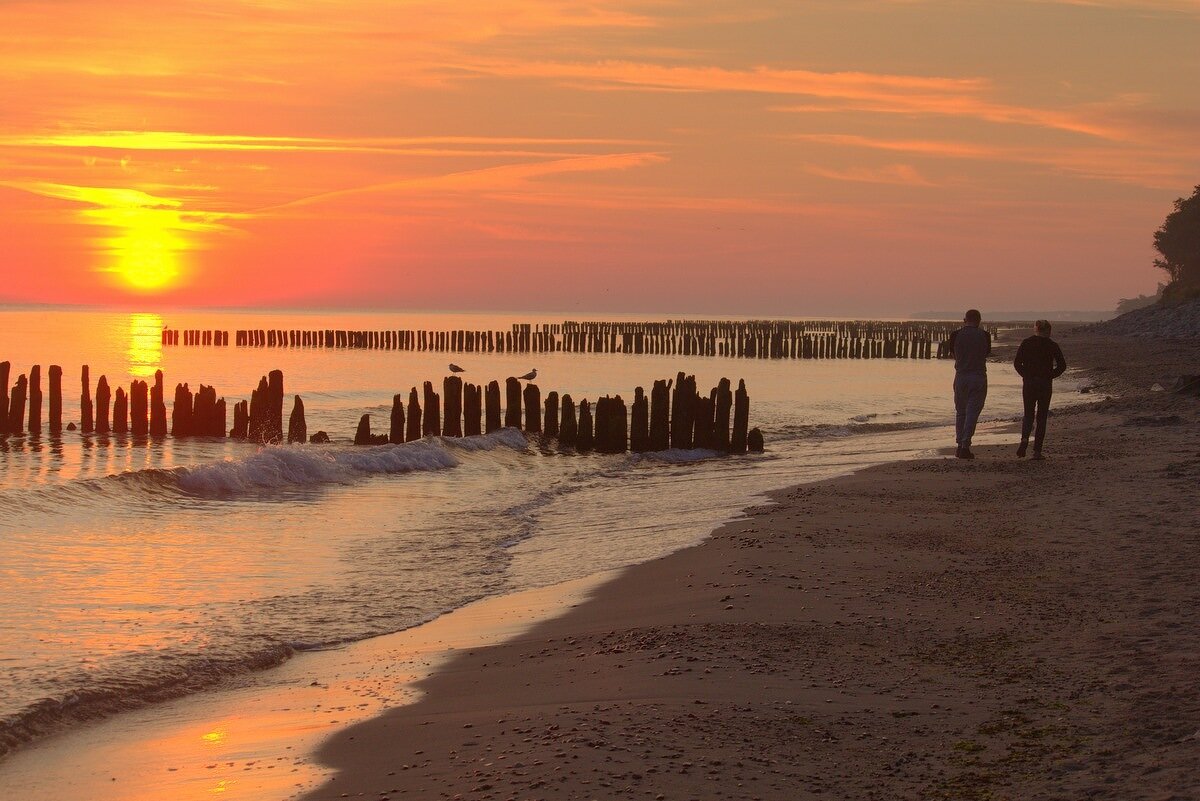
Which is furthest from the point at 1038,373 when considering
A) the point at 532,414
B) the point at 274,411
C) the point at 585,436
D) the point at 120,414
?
the point at 120,414

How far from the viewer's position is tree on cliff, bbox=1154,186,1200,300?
85.7 metres

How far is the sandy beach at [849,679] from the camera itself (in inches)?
163

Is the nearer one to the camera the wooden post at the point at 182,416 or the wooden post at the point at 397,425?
the wooden post at the point at 397,425

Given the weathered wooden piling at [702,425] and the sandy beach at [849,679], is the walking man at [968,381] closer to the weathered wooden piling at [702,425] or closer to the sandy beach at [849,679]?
the sandy beach at [849,679]

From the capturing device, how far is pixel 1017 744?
4359 mm

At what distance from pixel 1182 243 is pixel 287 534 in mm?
89851

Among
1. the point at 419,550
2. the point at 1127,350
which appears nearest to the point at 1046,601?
the point at 419,550

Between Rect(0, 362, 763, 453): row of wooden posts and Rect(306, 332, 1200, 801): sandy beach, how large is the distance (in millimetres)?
11420

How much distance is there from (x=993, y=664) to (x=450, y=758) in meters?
2.60

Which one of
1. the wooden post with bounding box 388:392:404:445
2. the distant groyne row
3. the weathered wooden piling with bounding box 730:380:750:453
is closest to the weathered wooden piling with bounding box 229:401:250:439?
the wooden post with bounding box 388:392:404:445

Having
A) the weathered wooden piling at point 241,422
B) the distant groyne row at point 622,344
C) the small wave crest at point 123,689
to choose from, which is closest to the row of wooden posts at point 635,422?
the weathered wooden piling at point 241,422

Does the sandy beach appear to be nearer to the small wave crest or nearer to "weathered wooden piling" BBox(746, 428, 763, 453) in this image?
the small wave crest

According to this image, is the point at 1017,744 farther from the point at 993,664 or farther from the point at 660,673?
the point at 660,673

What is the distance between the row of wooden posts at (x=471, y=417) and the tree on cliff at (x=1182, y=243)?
236 feet
